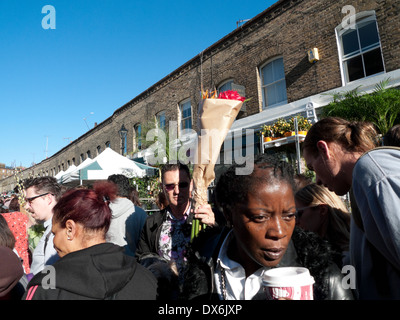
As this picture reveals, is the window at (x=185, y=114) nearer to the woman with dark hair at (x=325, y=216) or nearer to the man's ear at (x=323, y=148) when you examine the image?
the woman with dark hair at (x=325, y=216)

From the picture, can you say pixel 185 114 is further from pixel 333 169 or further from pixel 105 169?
pixel 333 169

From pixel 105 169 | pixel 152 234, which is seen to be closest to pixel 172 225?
pixel 152 234

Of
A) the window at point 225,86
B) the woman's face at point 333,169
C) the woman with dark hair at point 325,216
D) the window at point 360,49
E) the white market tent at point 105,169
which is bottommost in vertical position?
the woman with dark hair at point 325,216

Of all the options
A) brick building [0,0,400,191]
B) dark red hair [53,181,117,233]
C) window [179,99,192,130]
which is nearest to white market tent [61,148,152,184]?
brick building [0,0,400,191]

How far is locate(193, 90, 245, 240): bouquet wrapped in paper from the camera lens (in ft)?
5.81

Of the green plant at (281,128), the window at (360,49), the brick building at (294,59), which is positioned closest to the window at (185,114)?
the brick building at (294,59)

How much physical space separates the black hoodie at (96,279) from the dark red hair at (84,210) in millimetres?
254

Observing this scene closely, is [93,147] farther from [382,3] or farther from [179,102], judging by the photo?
[382,3]

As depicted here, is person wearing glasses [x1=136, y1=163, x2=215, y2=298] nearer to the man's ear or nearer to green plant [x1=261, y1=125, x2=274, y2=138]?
the man's ear

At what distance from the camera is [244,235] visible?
126 centimetres

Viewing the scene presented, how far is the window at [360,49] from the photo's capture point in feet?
25.7

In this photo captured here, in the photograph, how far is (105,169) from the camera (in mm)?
8562
